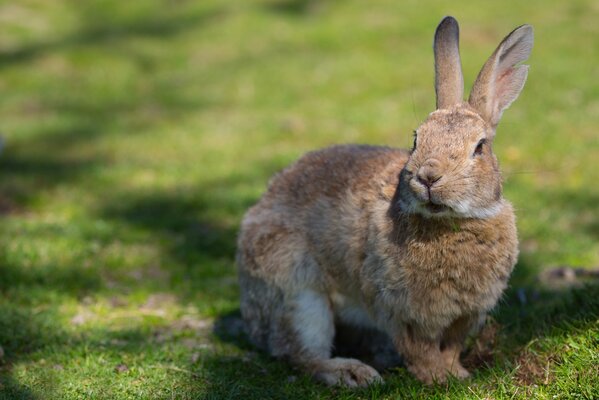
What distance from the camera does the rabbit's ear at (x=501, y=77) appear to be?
14.6 feet

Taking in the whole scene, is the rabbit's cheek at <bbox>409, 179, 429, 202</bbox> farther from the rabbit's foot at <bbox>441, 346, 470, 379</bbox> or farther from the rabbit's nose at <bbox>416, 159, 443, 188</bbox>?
the rabbit's foot at <bbox>441, 346, 470, 379</bbox>

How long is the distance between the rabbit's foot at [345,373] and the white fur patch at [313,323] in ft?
0.35

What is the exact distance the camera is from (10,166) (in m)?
9.70

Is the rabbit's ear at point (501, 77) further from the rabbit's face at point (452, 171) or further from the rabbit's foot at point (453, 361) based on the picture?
the rabbit's foot at point (453, 361)

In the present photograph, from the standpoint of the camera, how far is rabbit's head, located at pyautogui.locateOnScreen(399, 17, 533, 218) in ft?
13.3

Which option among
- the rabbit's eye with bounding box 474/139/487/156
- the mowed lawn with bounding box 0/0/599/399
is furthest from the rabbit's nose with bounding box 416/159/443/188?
the mowed lawn with bounding box 0/0/599/399

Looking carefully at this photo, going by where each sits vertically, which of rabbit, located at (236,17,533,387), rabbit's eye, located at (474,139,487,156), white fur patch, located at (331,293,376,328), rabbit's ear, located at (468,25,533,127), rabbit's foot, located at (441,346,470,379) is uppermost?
rabbit's ear, located at (468,25,533,127)

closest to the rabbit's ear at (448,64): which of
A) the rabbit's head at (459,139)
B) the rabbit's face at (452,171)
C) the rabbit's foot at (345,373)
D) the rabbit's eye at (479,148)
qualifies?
the rabbit's head at (459,139)

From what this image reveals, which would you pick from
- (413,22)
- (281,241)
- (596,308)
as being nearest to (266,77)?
(413,22)

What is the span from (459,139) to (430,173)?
1.01 feet

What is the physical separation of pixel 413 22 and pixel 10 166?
7.29 m

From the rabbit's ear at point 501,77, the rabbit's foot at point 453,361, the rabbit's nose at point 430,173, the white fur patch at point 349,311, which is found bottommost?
the rabbit's foot at point 453,361

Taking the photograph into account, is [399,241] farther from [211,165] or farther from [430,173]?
[211,165]

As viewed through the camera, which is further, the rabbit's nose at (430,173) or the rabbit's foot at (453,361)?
the rabbit's foot at (453,361)
